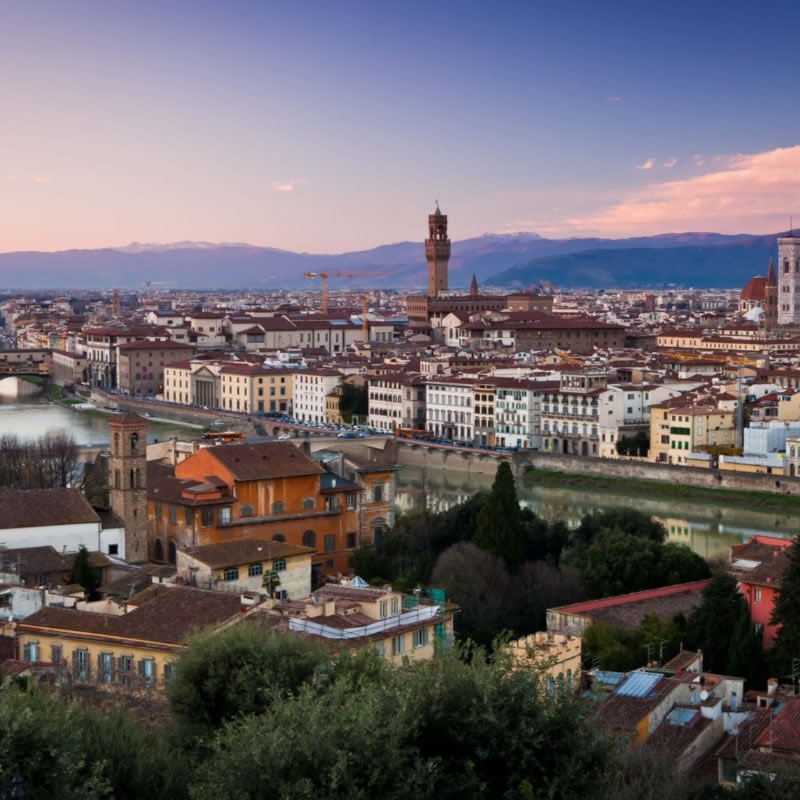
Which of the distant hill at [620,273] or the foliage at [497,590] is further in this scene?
the distant hill at [620,273]

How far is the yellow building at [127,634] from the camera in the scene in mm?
7311

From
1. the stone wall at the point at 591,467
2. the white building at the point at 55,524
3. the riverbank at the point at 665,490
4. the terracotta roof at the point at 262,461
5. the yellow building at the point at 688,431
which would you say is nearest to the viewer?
the white building at the point at 55,524

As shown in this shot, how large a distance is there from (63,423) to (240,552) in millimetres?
23226

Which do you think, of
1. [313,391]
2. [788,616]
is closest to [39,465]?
[788,616]

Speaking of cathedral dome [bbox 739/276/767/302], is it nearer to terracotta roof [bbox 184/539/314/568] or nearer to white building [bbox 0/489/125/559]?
white building [bbox 0/489/125/559]

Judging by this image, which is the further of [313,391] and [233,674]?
[313,391]

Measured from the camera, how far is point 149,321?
59281 millimetres

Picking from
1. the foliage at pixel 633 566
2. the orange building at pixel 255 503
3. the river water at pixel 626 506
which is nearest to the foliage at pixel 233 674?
the foliage at pixel 633 566

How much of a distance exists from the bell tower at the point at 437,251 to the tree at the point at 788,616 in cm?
4925

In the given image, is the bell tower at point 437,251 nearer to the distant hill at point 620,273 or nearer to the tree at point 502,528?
the tree at point 502,528

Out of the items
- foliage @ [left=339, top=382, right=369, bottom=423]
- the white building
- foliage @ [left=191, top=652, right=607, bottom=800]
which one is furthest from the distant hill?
foliage @ [left=191, top=652, right=607, bottom=800]

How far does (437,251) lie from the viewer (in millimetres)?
58781

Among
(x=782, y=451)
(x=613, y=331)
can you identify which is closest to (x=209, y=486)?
(x=782, y=451)

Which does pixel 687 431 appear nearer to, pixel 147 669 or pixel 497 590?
pixel 497 590
